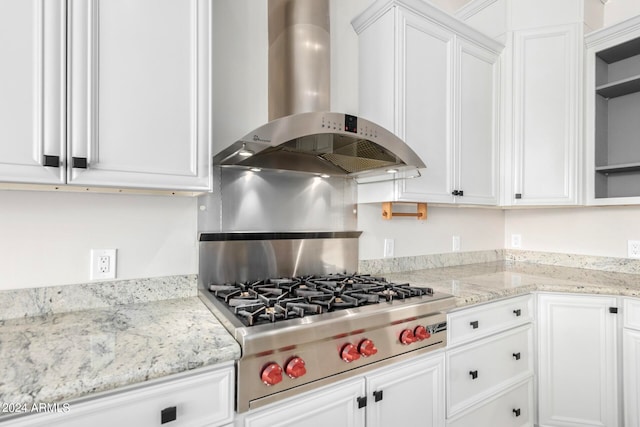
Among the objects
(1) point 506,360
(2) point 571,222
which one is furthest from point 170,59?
(2) point 571,222

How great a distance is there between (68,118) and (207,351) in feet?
2.71

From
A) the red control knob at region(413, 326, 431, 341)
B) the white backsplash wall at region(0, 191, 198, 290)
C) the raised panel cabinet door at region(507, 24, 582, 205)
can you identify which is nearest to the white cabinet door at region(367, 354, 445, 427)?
the red control knob at region(413, 326, 431, 341)

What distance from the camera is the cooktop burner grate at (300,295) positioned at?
1200 millimetres

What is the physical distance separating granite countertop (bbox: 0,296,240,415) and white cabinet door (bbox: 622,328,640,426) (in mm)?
2038

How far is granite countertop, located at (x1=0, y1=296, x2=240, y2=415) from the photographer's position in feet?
2.61

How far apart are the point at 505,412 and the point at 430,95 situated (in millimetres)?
1825

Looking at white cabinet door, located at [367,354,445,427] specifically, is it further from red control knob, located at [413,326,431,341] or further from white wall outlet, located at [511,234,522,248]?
white wall outlet, located at [511,234,522,248]

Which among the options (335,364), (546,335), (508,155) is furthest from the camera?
(508,155)

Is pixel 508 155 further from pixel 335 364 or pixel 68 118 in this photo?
pixel 68 118

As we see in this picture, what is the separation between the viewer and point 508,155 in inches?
96.0

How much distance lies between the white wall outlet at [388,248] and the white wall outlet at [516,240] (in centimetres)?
134

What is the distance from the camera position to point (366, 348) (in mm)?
1232

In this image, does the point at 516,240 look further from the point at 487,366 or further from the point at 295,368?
the point at 295,368

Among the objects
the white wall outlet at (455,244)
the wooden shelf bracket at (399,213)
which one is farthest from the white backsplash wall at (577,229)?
the wooden shelf bracket at (399,213)
